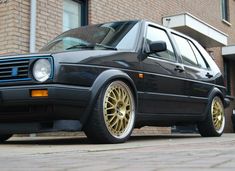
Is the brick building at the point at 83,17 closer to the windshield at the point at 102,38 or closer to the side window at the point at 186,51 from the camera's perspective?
the windshield at the point at 102,38

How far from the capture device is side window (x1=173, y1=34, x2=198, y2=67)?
24.4 feet

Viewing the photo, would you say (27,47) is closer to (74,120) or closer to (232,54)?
(74,120)

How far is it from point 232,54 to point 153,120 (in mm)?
12337

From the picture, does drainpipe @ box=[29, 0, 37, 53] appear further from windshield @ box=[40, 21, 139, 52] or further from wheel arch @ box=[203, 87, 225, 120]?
wheel arch @ box=[203, 87, 225, 120]

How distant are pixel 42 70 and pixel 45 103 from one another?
0.36 m

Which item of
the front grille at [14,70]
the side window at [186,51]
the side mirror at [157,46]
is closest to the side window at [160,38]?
the side mirror at [157,46]

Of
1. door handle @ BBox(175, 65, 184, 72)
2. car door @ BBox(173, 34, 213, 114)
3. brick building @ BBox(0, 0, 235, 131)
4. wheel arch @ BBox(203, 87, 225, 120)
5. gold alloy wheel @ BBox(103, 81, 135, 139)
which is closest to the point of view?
gold alloy wheel @ BBox(103, 81, 135, 139)

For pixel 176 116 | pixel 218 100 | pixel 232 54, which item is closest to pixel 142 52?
pixel 176 116

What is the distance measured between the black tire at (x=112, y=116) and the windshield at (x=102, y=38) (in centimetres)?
58

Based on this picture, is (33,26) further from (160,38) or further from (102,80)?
(102,80)

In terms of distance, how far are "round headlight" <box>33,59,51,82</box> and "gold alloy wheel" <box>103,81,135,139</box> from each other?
0.70 metres

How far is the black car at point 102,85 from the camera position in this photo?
16.6 ft

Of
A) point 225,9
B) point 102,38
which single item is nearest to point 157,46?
point 102,38

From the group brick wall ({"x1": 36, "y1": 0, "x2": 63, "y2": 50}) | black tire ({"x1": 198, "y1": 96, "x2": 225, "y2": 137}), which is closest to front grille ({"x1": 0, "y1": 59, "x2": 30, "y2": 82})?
brick wall ({"x1": 36, "y1": 0, "x2": 63, "y2": 50})
